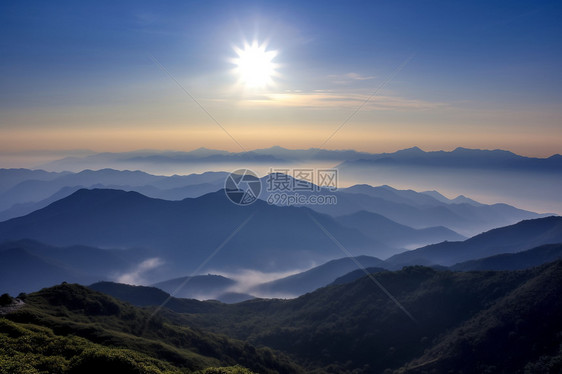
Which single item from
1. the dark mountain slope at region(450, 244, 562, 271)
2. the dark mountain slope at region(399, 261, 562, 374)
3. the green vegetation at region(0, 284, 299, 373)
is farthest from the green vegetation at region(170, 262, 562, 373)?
the dark mountain slope at region(450, 244, 562, 271)

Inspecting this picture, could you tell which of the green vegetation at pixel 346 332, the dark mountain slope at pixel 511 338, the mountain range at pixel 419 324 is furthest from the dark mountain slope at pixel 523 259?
the dark mountain slope at pixel 511 338

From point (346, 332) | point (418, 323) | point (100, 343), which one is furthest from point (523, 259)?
point (100, 343)

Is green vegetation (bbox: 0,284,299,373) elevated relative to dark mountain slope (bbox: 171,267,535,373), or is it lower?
elevated

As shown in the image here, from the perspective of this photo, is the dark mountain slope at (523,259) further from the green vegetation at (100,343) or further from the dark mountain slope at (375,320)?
the green vegetation at (100,343)

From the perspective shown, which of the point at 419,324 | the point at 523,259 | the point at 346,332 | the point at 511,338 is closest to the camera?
the point at 511,338

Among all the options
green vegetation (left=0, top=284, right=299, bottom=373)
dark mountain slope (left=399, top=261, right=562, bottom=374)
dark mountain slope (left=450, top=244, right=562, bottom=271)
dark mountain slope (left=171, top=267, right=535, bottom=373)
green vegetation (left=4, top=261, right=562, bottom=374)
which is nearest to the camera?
green vegetation (left=0, top=284, right=299, bottom=373)

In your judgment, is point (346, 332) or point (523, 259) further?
point (523, 259)

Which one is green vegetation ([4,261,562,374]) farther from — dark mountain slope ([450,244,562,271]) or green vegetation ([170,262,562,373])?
dark mountain slope ([450,244,562,271])

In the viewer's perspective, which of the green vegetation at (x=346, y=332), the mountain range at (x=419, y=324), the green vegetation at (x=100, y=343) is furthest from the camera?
the mountain range at (x=419, y=324)

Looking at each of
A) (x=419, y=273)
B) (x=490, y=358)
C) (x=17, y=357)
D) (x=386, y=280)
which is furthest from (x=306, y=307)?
(x=17, y=357)

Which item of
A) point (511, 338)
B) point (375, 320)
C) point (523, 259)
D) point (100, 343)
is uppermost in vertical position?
point (100, 343)

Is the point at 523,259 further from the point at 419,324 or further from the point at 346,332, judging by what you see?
the point at 346,332

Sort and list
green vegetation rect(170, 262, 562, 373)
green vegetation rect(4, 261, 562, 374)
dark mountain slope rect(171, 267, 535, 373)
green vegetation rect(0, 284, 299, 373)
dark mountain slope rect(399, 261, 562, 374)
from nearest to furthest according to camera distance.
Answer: green vegetation rect(0, 284, 299, 373) → green vegetation rect(4, 261, 562, 374) → dark mountain slope rect(399, 261, 562, 374) → green vegetation rect(170, 262, 562, 373) → dark mountain slope rect(171, 267, 535, 373)

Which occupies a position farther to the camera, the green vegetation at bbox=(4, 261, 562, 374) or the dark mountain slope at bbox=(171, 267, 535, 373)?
the dark mountain slope at bbox=(171, 267, 535, 373)
